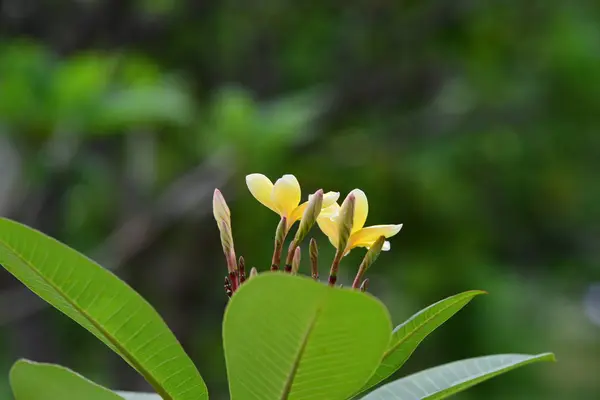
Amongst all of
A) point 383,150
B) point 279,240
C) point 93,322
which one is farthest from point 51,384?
point 383,150

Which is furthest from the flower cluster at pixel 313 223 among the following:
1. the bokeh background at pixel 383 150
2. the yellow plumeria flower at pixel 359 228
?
the bokeh background at pixel 383 150

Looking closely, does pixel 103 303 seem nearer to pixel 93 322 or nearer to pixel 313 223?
pixel 93 322

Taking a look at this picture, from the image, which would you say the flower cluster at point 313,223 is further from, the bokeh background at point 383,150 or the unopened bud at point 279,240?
the bokeh background at point 383,150

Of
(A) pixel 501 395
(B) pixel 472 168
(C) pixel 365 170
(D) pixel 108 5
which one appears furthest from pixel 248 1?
(A) pixel 501 395

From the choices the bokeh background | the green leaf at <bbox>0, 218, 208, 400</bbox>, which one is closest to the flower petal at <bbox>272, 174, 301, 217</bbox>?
the green leaf at <bbox>0, 218, 208, 400</bbox>

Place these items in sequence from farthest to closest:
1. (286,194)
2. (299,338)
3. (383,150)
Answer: (383,150)
(286,194)
(299,338)

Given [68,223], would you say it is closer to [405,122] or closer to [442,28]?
[405,122]
